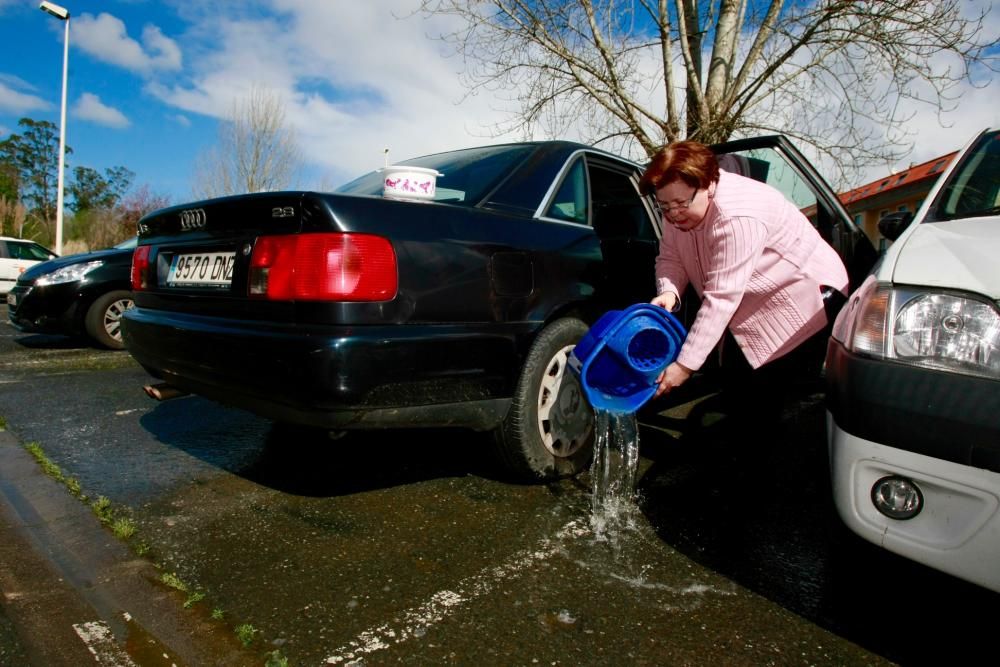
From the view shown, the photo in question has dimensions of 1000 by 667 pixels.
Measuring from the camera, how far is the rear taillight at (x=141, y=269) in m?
2.69

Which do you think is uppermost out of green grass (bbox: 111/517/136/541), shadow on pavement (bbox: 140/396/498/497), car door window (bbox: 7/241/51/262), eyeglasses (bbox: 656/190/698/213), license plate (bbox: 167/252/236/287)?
car door window (bbox: 7/241/51/262)

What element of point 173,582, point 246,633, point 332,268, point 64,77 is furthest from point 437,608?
point 64,77

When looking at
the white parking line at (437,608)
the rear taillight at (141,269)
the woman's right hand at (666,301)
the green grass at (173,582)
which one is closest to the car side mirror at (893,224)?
the woman's right hand at (666,301)

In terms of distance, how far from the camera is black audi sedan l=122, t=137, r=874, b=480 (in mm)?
1897

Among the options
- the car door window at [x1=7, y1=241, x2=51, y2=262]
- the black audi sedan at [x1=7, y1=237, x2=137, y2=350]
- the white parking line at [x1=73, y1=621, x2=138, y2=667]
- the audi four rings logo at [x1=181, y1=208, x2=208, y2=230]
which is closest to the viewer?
the white parking line at [x1=73, y1=621, x2=138, y2=667]

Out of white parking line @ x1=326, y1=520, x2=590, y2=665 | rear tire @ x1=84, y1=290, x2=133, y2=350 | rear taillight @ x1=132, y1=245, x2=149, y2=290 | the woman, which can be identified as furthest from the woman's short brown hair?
rear tire @ x1=84, y1=290, x2=133, y2=350

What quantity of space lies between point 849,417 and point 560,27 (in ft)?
31.2

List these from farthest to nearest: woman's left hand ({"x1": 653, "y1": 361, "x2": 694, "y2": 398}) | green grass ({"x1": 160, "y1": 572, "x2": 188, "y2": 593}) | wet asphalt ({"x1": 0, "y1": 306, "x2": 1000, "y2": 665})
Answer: woman's left hand ({"x1": 653, "y1": 361, "x2": 694, "y2": 398}) → green grass ({"x1": 160, "y1": 572, "x2": 188, "y2": 593}) → wet asphalt ({"x1": 0, "y1": 306, "x2": 1000, "y2": 665})

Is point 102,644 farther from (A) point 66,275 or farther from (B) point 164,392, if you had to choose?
(A) point 66,275

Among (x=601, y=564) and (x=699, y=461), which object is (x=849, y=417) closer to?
(x=601, y=564)

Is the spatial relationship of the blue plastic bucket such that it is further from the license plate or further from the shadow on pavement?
the license plate

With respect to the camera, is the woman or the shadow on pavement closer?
the woman

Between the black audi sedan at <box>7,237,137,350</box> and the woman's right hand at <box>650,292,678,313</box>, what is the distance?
5.94 metres

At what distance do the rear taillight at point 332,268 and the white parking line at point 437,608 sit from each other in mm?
928
